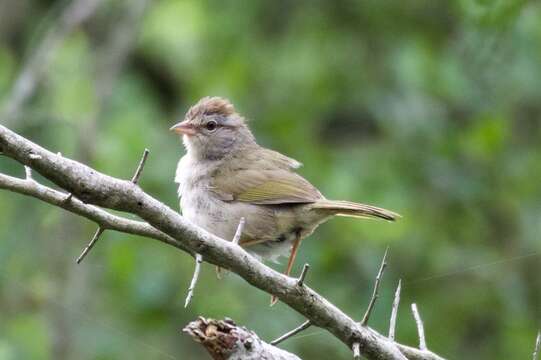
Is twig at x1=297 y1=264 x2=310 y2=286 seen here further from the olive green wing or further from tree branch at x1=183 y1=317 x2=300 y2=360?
the olive green wing

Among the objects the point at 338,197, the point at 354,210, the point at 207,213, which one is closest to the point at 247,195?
the point at 207,213

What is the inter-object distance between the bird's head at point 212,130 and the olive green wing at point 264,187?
40 cm

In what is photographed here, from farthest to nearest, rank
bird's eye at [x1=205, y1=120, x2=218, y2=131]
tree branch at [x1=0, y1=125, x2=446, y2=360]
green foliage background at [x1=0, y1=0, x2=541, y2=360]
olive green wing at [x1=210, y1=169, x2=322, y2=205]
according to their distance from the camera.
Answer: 1. green foliage background at [x1=0, y1=0, x2=541, y2=360]
2. bird's eye at [x1=205, y1=120, x2=218, y2=131]
3. olive green wing at [x1=210, y1=169, x2=322, y2=205]
4. tree branch at [x1=0, y1=125, x2=446, y2=360]

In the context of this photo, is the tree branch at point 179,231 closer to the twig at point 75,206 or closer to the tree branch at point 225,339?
the twig at point 75,206

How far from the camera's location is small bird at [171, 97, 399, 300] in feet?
18.2

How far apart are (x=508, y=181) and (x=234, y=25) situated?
3718 millimetres

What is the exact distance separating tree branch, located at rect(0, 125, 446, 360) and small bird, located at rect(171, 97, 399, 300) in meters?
1.38

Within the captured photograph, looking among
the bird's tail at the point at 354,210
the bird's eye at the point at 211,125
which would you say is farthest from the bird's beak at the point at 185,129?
the bird's tail at the point at 354,210

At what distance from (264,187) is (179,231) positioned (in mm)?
2756

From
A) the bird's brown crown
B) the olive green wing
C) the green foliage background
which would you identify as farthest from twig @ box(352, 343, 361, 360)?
the green foliage background

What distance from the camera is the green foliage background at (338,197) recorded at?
7.71m

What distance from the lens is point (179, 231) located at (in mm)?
3182

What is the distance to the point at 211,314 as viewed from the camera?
747 cm

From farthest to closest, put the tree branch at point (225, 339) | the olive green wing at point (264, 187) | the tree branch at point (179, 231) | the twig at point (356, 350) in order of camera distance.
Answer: the olive green wing at point (264, 187), the twig at point (356, 350), the tree branch at point (225, 339), the tree branch at point (179, 231)
